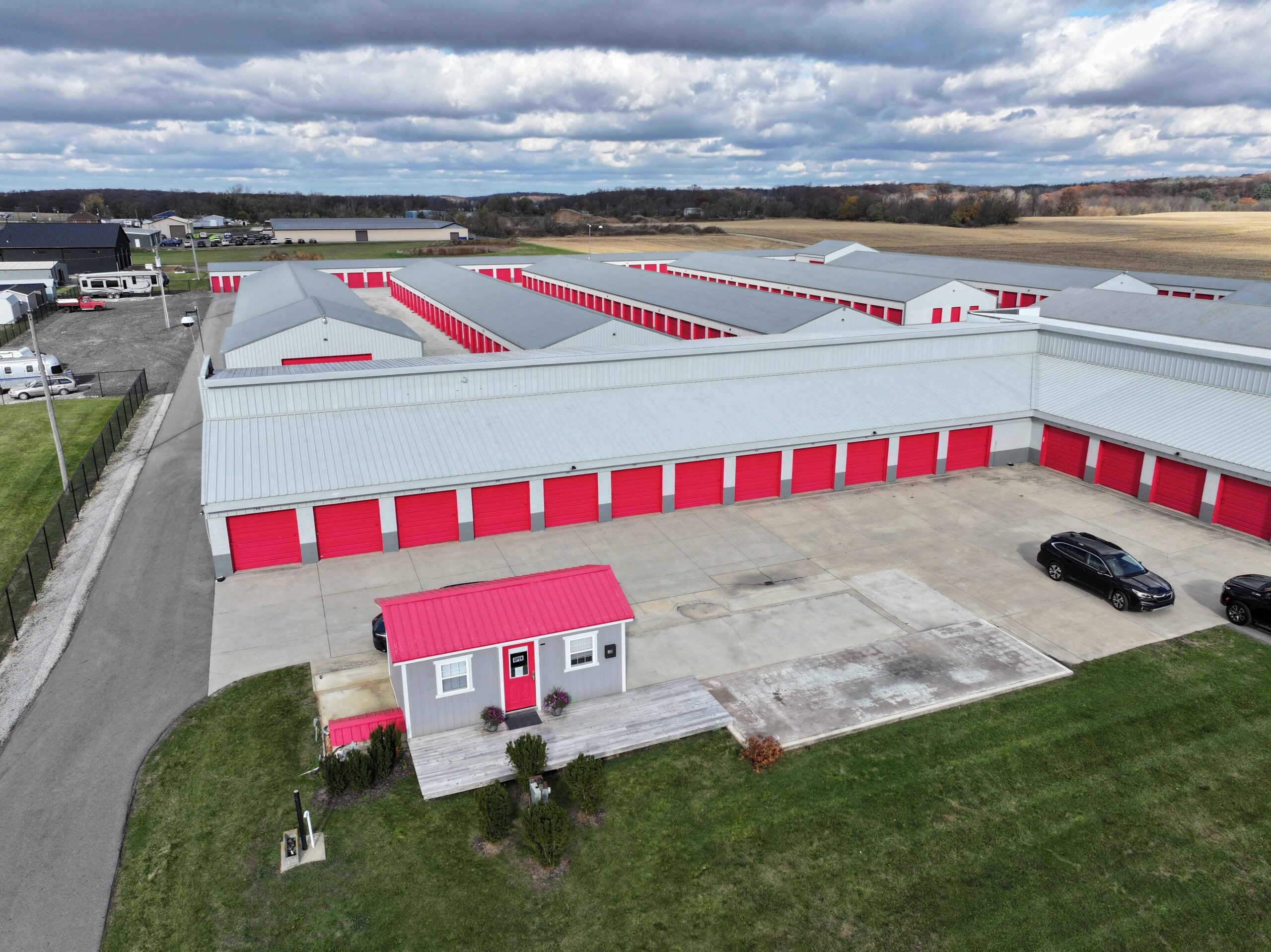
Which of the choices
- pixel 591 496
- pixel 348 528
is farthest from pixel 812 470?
pixel 348 528

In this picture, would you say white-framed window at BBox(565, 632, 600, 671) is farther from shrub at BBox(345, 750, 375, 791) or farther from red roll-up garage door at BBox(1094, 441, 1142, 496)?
red roll-up garage door at BBox(1094, 441, 1142, 496)

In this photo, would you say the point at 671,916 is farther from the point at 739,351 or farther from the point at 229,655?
the point at 739,351

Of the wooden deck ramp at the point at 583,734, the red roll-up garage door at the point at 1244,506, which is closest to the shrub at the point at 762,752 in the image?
the wooden deck ramp at the point at 583,734

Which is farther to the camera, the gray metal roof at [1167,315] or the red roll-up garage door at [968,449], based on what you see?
the gray metal roof at [1167,315]

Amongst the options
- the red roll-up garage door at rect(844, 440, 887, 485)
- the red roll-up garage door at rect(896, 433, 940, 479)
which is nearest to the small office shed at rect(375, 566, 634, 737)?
the red roll-up garage door at rect(844, 440, 887, 485)

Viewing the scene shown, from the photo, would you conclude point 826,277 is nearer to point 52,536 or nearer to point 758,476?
point 758,476

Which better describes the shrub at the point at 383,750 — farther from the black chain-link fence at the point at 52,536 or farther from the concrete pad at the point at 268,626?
the black chain-link fence at the point at 52,536
